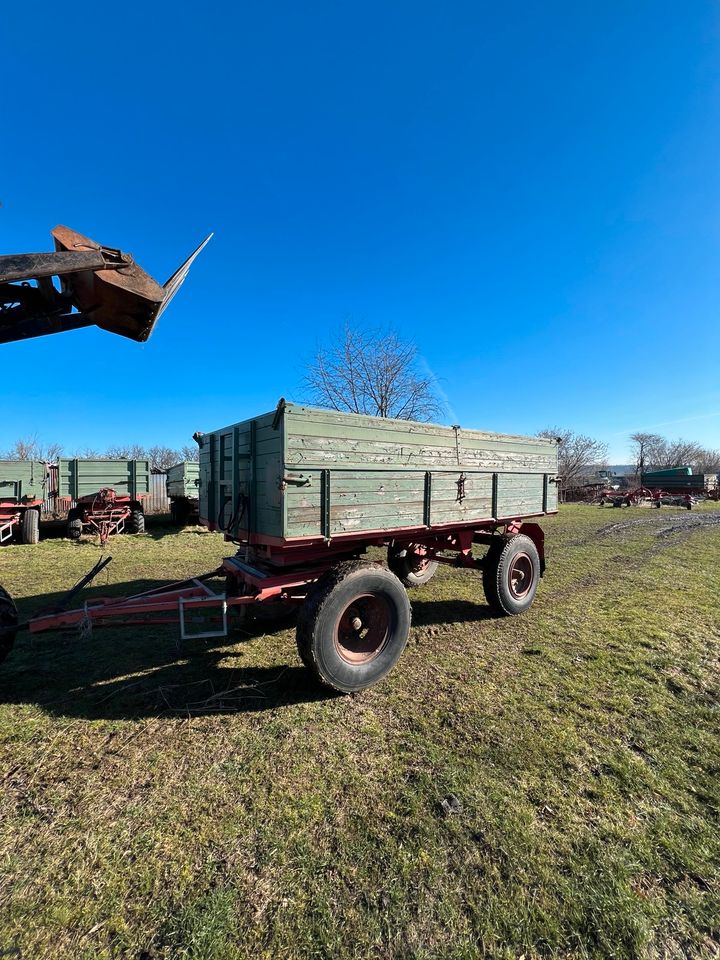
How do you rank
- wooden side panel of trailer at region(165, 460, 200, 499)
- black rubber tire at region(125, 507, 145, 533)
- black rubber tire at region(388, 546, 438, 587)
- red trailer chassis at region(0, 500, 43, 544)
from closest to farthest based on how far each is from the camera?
black rubber tire at region(388, 546, 438, 587)
red trailer chassis at region(0, 500, 43, 544)
black rubber tire at region(125, 507, 145, 533)
wooden side panel of trailer at region(165, 460, 200, 499)

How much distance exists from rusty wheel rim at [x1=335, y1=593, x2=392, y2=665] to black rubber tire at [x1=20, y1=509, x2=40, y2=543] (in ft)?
39.7

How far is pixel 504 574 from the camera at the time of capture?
547 centimetres

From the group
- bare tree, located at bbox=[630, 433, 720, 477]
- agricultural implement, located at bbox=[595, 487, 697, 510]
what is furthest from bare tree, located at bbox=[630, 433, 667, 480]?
agricultural implement, located at bbox=[595, 487, 697, 510]

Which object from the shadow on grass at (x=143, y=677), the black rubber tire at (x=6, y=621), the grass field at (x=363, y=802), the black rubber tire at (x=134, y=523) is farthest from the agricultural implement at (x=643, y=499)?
the black rubber tire at (x=6, y=621)

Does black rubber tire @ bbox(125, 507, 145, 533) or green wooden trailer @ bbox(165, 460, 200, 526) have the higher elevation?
green wooden trailer @ bbox(165, 460, 200, 526)

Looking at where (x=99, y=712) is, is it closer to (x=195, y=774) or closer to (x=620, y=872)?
(x=195, y=774)

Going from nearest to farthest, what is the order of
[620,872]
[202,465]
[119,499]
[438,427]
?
1. [620,872]
2. [438,427]
3. [202,465]
4. [119,499]

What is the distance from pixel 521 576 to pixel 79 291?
582 cm

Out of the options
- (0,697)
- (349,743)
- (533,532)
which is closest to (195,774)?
(349,743)

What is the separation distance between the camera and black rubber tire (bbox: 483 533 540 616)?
544 cm

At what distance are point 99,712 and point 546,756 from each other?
134 inches

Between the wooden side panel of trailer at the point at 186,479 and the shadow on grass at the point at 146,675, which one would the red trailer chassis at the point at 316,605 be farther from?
the wooden side panel of trailer at the point at 186,479

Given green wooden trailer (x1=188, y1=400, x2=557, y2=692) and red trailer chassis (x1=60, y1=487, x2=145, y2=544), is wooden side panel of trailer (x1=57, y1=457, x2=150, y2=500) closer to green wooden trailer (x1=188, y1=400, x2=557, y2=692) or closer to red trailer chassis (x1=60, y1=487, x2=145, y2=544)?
red trailer chassis (x1=60, y1=487, x2=145, y2=544)

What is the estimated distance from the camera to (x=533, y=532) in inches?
247
